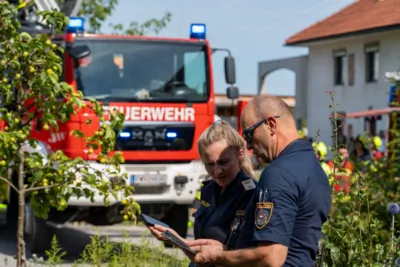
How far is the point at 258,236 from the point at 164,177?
9.23m

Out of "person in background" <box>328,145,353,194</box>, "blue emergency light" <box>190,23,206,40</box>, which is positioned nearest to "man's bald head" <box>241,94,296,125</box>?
"person in background" <box>328,145,353,194</box>

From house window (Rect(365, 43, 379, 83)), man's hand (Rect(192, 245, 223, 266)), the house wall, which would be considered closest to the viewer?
man's hand (Rect(192, 245, 223, 266))

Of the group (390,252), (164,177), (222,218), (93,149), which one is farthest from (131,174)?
(222,218)

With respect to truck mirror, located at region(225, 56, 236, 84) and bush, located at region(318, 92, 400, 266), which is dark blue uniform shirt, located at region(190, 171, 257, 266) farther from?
truck mirror, located at region(225, 56, 236, 84)

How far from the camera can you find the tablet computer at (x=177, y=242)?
4535 millimetres

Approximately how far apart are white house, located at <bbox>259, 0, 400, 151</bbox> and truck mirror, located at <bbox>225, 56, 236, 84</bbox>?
2135 cm

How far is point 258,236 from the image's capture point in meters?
4.01

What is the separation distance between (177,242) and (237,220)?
0.31 meters

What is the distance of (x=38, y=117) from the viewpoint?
24.6ft

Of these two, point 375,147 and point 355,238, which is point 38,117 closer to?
point 355,238

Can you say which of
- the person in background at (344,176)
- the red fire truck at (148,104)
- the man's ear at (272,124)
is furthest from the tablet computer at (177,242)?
the red fire truck at (148,104)

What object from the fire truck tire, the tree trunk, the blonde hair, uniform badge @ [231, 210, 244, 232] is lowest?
the fire truck tire

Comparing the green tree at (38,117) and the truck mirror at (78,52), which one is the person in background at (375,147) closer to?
the green tree at (38,117)

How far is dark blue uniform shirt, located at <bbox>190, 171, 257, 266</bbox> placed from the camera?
470 centimetres
